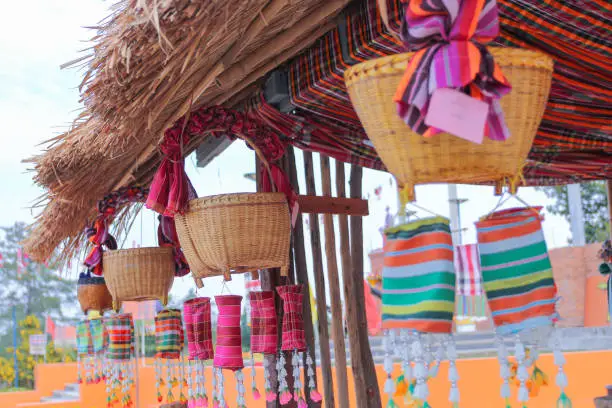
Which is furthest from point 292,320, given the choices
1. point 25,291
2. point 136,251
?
point 25,291

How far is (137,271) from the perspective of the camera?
3.46 m

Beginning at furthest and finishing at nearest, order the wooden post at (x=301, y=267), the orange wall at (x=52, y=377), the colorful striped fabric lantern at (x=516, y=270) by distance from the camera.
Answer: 1. the orange wall at (x=52, y=377)
2. the wooden post at (x=301, y=267)
3. the colorful striped fabric lantern at (x=516, y=270)

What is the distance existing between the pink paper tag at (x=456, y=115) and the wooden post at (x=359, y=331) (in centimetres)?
243

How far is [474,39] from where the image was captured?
1.35m

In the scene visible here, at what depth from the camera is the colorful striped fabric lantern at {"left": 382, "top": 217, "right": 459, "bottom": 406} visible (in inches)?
66.8

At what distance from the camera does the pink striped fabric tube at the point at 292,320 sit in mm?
2809

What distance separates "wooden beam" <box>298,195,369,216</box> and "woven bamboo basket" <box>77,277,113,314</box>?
1912 mm

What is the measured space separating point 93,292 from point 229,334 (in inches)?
77.5

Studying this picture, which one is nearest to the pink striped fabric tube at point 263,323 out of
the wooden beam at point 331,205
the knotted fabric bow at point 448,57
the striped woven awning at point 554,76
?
the wooden beam at point 331,205

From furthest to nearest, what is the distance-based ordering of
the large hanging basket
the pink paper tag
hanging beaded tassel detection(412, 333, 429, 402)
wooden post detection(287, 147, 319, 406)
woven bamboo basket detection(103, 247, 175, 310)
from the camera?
woven bamboo basket detection(103, 247, 175, 310) < wooden post detection(287, 147, 319, 406) < the large hanging basket < hanging beaded tassel detection(412, 333, 429, 402) < the pink paper tag

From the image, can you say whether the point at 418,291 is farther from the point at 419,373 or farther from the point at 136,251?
the point at 136,251

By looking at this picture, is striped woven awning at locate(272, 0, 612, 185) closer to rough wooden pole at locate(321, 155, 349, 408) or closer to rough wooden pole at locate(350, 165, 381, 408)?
rough wooden pole at locate(350, 165, 381, 408)

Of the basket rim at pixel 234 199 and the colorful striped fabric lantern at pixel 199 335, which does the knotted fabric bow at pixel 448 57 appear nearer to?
the basket rim at pixel 234 199

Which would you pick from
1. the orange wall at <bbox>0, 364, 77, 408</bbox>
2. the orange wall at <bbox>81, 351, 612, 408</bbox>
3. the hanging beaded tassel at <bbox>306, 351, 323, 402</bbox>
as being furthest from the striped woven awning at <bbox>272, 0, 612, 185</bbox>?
the orange wall at <bbox>0, 364, 77, 408</bbox>
